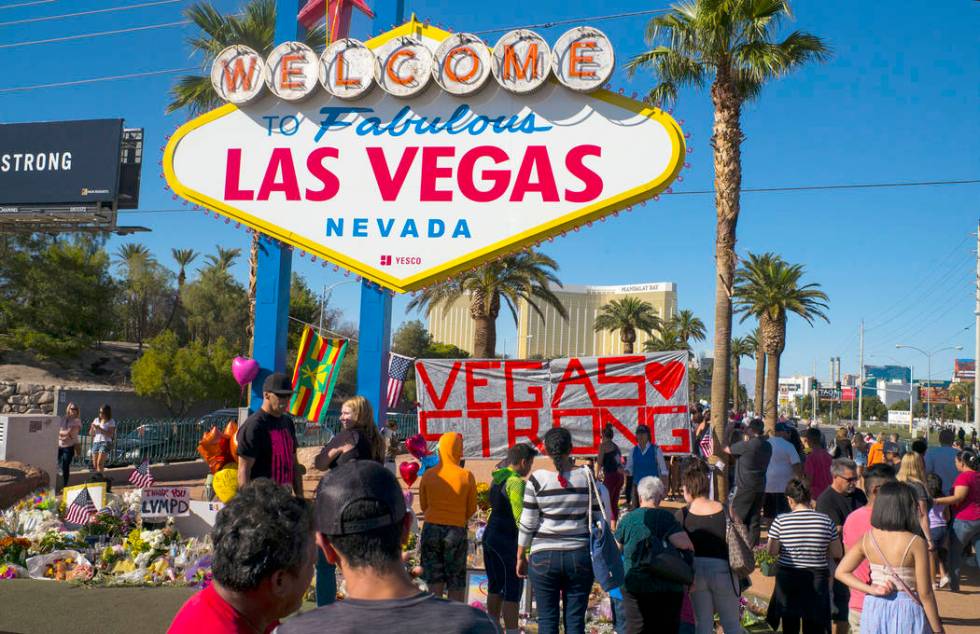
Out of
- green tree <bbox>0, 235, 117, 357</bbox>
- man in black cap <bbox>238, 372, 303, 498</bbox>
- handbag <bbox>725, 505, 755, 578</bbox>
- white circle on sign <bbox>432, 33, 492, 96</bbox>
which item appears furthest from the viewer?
green tree <bbox>0, 235, 117, 357</bbox>

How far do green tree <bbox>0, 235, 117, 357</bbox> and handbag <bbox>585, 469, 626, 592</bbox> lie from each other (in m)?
36.7

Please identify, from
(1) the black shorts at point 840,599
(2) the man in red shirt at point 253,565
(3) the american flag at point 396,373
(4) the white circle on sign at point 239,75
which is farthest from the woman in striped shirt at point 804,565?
(3) the american flag at point 396,373

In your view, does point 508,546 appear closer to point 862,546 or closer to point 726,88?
point 862,546

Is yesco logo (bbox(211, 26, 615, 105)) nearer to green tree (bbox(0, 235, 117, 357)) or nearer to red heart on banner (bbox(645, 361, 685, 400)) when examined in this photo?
red heart on banner (bbox(645, 361, 685, 400))

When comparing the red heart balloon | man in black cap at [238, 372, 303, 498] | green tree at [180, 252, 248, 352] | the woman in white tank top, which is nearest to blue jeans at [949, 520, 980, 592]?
the woman in white tank top

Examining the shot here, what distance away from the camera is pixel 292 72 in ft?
30.1

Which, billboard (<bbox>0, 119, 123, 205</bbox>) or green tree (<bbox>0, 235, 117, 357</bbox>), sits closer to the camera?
billboard (<bbox>0, 119, 123, 205</bbox>)

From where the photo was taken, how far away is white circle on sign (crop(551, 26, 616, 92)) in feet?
28.2

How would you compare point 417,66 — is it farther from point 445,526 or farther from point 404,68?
point 445,526

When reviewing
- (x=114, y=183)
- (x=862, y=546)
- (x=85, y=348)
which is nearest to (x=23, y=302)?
(x=85, y=348)

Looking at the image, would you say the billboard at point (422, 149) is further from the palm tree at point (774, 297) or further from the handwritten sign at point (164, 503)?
the palm tree at point (774, 297)

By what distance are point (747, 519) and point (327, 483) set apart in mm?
9415

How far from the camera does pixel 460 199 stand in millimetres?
8781

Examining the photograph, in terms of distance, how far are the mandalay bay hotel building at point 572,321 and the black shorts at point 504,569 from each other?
143 metres
